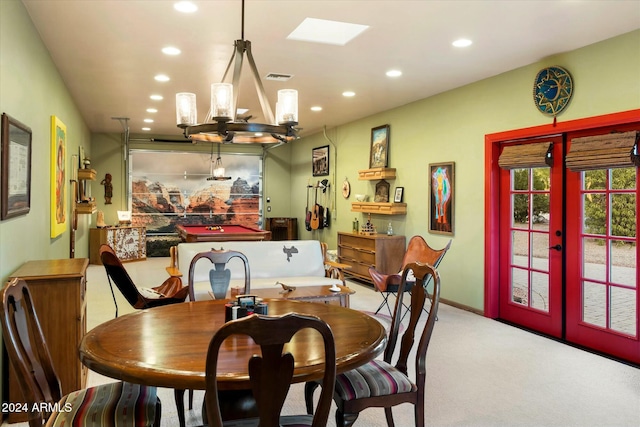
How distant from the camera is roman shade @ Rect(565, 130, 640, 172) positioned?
3977mm

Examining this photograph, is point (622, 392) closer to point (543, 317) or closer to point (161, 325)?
point (543, 317)

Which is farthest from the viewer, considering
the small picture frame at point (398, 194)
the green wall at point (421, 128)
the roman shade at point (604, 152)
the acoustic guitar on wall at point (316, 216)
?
the acoustic guitar on wall at point (316, 216)

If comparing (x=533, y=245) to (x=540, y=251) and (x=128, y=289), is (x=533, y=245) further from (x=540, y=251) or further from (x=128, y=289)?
(x=128, y=289)

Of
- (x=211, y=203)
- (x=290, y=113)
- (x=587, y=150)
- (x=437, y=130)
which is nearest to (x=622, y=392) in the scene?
(x=587, y=150)

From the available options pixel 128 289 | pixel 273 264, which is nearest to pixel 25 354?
pixel 128 289

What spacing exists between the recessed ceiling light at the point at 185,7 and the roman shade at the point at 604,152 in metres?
3.49

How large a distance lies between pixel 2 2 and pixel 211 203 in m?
8.87

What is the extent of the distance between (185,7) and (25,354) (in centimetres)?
273

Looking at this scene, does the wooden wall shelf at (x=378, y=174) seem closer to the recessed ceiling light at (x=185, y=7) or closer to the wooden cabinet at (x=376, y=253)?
the wooden cabinet at (x=376, y=253)

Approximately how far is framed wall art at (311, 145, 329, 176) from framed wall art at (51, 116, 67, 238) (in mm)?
5263

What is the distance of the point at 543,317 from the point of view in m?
4.92

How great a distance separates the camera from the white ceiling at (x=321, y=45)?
11.9ft

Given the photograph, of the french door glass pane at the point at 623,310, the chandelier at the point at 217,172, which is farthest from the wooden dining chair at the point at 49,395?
the chandelier at the point at 217,172

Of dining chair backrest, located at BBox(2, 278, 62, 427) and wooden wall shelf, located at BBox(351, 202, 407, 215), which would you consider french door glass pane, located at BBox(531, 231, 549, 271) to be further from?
dining chair backrest, located at BBox(2, 278, 62, 427)
